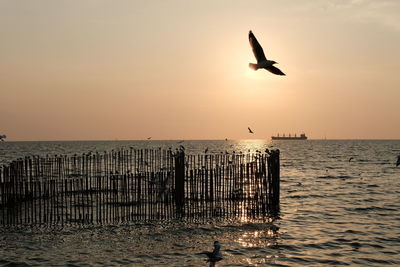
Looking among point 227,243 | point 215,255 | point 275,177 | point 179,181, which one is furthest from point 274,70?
point 275,177

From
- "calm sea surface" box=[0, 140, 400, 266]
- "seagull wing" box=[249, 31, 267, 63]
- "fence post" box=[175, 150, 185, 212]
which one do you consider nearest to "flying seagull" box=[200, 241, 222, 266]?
"calm sea surface" box=[0, 140, 400, 266]

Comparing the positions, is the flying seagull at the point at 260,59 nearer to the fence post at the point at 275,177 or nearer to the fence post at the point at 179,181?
the fence post at the point at 179,181

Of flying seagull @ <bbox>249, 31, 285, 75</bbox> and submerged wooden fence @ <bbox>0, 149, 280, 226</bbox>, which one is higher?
flying seagull @ <bbox>249, 31, 285, 75</bbox>

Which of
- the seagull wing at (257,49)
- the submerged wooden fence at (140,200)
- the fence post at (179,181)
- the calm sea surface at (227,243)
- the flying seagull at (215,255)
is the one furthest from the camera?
the fence post at (179,181)

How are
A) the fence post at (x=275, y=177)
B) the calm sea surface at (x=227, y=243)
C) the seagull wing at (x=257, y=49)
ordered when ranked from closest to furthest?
the seagull wing at (x=257, y=49) → the calm sea surface at (x=227, y=243) → the fence post at (x=275, y=177)

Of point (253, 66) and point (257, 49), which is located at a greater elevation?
point (257, 49)

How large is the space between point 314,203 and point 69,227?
15.5 m

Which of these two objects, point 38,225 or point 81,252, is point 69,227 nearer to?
point 38,225

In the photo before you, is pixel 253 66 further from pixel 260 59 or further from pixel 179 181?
pixel 179 181

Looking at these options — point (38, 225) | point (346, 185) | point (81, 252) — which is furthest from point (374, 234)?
point (346, 185)

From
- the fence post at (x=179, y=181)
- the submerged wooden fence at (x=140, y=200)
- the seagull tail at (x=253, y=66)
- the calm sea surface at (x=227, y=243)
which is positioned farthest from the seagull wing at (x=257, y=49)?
the fence post at (x=179, y=181)

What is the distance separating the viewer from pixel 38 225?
781 inches

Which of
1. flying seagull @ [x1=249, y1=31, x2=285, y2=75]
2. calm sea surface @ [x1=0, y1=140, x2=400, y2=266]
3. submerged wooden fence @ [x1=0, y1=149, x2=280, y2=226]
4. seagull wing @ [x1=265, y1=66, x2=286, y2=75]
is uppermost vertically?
flying seagull @ [x1=249, y1=31, x2=285, y2=75]

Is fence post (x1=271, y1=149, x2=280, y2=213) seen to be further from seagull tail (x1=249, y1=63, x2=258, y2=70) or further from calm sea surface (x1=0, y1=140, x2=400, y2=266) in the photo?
seagull tail (x1=249, y1=63, x2=258, y2=70)
